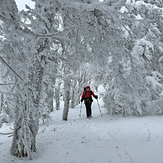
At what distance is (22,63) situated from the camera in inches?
80.4

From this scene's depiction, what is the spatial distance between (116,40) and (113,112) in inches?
244

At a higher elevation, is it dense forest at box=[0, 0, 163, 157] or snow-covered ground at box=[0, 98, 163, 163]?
dense forest at box=[0, 0, 163, 157]

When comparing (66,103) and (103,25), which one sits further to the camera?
(66,103)

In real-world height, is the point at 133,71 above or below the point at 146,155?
above

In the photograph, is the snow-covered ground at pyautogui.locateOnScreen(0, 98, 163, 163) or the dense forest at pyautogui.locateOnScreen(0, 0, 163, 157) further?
the snow-covered ground at pyautogui.locateOnScreen(0, 98, 163, 163)

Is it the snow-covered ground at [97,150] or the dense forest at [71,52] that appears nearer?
the dense forest at [71,52]

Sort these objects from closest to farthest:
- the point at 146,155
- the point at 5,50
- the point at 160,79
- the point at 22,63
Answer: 1. the point at 5,50
2. the point at 22,63
3. the point at 146,155
4. the point at 160,79

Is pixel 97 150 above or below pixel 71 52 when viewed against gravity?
below

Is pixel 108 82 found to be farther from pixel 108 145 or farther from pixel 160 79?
pixel 108 145

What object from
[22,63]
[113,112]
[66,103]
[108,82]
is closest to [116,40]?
[22,63]

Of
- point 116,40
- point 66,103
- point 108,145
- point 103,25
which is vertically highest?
point 103,25

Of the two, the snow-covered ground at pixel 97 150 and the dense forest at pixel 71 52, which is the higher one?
the dense forest at pixel 71 52

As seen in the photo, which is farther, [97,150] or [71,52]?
[71,52]

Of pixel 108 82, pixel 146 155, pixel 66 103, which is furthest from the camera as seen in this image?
pixel 66 103
